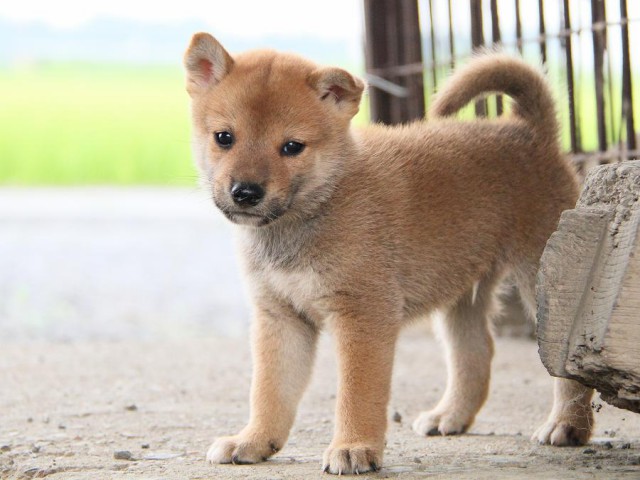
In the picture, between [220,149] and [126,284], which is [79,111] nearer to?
[126,284]

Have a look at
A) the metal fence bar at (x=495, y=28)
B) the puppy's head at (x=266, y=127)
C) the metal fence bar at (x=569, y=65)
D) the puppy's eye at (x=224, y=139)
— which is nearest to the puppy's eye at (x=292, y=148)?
the puppy's head at (x=266, y=127)

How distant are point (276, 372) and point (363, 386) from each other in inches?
16.7

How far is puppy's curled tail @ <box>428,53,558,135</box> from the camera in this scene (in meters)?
4.49

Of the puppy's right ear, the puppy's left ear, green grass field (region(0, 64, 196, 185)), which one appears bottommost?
green grass field (region(0, 64, 196, 185))

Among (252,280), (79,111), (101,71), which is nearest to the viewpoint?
(252,280)

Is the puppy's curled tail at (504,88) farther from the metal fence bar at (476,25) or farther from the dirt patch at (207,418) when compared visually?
the metal fence bar at (476,25)

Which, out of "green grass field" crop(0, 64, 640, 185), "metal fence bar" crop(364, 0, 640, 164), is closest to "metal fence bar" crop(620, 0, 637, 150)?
"metal fence bar" crop(364, 0, 640, 164)

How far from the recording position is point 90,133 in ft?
57.6

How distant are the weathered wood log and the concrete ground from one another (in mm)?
390

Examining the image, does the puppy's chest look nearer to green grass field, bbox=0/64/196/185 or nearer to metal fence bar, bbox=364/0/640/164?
metal fence bar, bbox=364/0/640/164

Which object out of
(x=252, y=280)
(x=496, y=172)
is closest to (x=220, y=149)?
(x=252, y=280)

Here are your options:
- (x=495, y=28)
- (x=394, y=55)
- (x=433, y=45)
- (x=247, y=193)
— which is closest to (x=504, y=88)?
(x=247, y=193)

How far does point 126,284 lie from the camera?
1109 cm

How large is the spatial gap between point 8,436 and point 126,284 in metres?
6.85
